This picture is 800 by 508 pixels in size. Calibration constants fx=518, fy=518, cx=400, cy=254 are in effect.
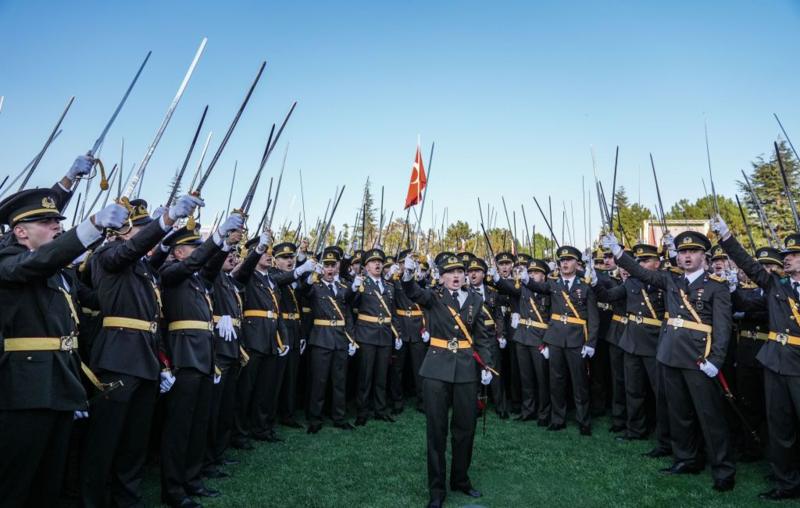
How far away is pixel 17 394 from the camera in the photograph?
3.34 m

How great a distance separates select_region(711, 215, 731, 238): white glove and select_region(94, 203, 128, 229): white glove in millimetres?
5950

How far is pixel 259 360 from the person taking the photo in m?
7.66

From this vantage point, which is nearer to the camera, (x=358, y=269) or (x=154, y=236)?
(x=154, y=236)

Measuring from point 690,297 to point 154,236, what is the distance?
6176 millimetres

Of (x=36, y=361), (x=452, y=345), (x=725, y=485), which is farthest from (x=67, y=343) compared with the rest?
(x=725, y=485)

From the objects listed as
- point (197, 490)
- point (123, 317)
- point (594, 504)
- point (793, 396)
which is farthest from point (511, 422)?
point (123, 317)

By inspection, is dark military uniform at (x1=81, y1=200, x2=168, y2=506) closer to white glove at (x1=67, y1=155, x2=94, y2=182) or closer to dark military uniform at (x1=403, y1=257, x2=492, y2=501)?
white glove at (x1=67, y1=155, x2=94, y2=182)

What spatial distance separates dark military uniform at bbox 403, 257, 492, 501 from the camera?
553 cm

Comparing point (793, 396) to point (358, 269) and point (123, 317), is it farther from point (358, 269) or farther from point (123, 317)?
point (358, 269)

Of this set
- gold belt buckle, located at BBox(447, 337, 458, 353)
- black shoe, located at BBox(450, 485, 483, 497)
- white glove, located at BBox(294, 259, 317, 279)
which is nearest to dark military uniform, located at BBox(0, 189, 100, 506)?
gold belt buckle, located at BBox(447, 337, 458, 353)

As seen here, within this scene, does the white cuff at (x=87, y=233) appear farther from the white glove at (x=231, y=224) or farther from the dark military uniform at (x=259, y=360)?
the dark military uniform at (x=259, y=360)

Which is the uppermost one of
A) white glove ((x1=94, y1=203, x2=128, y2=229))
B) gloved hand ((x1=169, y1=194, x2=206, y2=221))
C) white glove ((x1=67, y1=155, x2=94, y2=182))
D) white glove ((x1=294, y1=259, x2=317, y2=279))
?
white glove ((x1=67, y1=155, x2=94, y2=182))

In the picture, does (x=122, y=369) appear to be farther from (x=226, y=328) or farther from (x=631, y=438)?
(x=631, y=438)

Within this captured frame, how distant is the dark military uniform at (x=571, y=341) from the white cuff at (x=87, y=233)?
7.41 m
